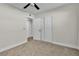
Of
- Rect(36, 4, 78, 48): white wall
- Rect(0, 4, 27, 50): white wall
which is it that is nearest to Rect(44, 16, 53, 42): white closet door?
Rect(36, 4, 78, 48): white wall

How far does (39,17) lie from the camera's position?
616cm

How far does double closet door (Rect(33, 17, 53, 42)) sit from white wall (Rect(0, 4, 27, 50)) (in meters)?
1.72

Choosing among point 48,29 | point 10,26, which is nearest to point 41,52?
point 10,26

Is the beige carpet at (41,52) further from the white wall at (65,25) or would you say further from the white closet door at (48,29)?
the white closet door at (48,29)

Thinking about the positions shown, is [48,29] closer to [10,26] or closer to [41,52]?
[41,52]

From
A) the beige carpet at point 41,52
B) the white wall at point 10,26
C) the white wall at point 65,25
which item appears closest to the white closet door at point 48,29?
the white wall at point 65,25

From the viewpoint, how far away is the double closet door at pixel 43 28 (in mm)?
5359

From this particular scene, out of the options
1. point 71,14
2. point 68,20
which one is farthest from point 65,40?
point 71,14

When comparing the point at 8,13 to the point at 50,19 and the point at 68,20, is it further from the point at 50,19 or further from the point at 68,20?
the point at 68,20

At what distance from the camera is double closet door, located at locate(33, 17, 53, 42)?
211 inches

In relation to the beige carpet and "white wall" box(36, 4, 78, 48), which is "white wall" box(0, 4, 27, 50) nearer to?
the beige carpet

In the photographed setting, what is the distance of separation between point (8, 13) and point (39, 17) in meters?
2.81

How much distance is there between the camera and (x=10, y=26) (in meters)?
3.93

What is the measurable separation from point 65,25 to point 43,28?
1968 millimetres
